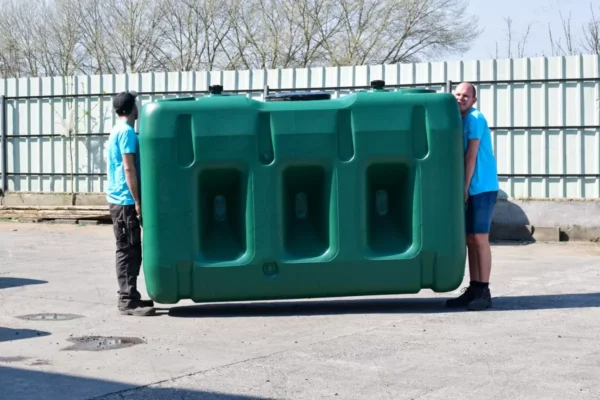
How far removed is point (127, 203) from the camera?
25.5ft

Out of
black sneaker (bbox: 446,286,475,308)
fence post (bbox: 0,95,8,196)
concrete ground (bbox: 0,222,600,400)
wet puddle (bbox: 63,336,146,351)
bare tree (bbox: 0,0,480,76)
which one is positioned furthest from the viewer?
bare tree (bbox: 0,0,480,76)

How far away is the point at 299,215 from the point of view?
301 inches

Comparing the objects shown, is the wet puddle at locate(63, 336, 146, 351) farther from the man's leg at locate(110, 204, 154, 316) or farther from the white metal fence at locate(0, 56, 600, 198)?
the white metal fence at locate(0, 56, 600, 198)

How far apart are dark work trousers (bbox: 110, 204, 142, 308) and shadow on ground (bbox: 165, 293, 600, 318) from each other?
339mm

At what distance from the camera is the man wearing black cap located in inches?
303

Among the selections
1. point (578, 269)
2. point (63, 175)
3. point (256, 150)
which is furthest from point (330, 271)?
point (63, 175)

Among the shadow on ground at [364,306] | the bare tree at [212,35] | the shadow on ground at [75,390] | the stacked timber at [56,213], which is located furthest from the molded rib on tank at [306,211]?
the bare tree at [212,35]

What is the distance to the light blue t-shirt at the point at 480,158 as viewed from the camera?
7793mm

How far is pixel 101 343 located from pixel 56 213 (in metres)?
12.5

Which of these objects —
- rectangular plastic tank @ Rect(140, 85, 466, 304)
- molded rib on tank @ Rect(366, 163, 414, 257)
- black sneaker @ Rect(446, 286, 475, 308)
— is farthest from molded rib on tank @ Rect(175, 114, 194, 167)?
black sneaker @ Rect(446, 286, 475, 308)

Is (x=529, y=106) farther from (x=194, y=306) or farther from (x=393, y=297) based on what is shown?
(x=194, y=306)

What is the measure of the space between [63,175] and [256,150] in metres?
12.6

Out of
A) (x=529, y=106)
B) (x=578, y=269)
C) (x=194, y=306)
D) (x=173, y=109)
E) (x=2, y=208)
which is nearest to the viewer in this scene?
(x=173, y=109)

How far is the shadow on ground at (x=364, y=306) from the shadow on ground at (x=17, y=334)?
114cm
